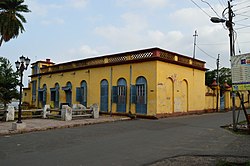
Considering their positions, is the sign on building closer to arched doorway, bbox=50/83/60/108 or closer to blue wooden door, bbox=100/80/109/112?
blue wooden door, bbox=100/80/109/112

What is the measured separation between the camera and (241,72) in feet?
39.1

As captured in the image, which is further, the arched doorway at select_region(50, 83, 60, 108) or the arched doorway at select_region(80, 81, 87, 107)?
the arched doorway at select_region(50, 83, 60, 108)

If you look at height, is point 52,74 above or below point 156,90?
above

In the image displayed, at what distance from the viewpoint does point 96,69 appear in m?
22.2

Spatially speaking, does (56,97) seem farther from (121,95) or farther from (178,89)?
(178,89)

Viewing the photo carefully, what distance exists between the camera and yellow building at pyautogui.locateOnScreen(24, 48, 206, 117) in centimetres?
1825

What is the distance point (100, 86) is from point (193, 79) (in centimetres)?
812

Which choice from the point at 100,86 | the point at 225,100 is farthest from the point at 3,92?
the point at 225,100

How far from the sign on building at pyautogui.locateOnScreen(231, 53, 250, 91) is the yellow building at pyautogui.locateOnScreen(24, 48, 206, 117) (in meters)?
6.43

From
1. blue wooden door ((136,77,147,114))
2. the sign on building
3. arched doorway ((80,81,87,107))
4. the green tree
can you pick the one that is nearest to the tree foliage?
arched doorway ((80,81,87,107))

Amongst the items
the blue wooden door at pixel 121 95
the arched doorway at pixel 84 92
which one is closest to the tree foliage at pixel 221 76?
the arched doorway at pixel 84 92

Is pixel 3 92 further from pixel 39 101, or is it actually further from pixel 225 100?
pixel 225 100

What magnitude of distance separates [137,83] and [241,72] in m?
8.49

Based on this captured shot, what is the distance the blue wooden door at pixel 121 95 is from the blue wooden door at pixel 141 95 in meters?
1.26
